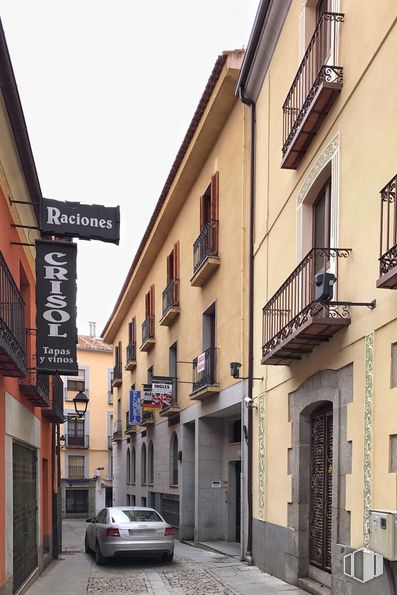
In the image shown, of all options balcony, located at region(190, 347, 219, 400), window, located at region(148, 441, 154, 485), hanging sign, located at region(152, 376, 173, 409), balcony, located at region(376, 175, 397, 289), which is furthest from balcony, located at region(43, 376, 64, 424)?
window, located at region(148, 441, 154, 485)

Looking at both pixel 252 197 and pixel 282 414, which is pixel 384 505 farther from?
pixel 252 197

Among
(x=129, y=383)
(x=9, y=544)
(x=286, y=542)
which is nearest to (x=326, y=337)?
(x=286, y=542)

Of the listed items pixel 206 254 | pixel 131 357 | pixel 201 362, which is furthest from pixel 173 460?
pixel 131 357

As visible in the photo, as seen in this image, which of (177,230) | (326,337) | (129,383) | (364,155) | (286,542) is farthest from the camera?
(129,383)

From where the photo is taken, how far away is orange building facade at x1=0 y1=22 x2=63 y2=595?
7934 millimetres

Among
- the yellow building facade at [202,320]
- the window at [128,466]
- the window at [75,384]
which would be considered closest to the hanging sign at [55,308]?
the yellow building facade at [202,320]

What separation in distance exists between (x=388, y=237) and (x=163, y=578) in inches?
321

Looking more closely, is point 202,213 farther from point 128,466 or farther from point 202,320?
point 128,466

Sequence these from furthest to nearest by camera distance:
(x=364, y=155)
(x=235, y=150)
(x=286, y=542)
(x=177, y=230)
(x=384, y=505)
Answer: (x=177, y=230)
(x=235, y=150)
(x=286, y=542)
(x=364, y=155)
(x=384, y=505)

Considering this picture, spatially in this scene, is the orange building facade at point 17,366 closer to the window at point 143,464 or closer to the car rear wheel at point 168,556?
the car rear wheel at point 168,556

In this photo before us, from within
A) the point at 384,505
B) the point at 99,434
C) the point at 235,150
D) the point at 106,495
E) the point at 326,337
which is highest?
the point at 235,150

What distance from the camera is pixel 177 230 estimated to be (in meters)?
20.6

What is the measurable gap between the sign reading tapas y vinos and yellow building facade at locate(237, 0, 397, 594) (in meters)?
2.71

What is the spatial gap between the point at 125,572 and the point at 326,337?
23.1 feet
